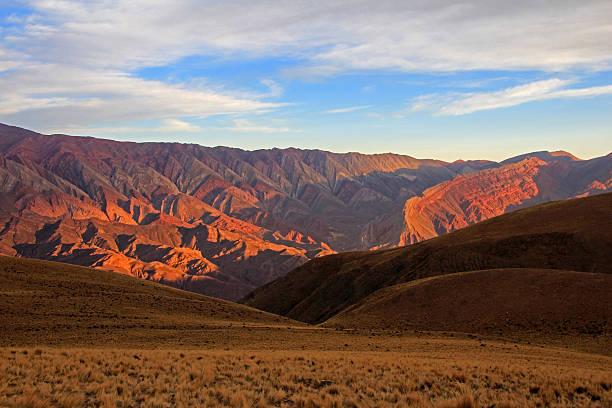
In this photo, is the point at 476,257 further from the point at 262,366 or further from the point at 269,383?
the point at 269,383

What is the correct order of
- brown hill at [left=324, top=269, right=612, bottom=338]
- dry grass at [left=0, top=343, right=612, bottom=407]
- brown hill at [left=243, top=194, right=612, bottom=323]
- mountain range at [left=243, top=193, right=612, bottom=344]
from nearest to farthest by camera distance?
dry grass at [left=0, top=343, right=612, bottom=407] → brown hill at [left=324, top=269, right=612, bottom=338] → mountain range at [left=243, top=193, right=612, bottom=344] → brown hill at [left=243, top=194, right=612, bottom=323]

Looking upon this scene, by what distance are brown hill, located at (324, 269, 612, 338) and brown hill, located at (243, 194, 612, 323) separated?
58.3ft

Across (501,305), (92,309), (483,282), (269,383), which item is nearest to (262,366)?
(269,383)

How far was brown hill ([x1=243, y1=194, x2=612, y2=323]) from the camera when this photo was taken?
66188 millimetres

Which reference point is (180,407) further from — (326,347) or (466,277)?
(466,277)

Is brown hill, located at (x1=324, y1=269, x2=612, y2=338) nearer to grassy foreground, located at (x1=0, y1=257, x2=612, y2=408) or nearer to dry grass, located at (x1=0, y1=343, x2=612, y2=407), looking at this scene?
grassy foreground, located at (x1=0, y1=257, x2=612, y2=408)

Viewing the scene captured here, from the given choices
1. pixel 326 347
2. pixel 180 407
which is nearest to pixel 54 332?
pixel 326 347

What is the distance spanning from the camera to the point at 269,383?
591 inches

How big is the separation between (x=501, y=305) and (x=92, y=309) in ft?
121

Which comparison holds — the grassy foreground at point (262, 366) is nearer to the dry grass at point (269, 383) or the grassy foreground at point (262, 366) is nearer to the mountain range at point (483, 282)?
the dry grass at point (269, 383)

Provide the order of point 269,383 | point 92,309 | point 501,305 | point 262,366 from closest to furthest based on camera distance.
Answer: point 269,383 < point 262,366 < point 92,309 < point 501,305

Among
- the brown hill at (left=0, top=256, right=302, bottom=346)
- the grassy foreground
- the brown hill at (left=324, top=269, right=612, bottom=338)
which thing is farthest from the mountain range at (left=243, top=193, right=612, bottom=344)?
the brown hill at (left=0, top=256, right=302, bottom=346)

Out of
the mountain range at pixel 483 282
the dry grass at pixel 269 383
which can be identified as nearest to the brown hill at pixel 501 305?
the mountain range at pixel 483 282

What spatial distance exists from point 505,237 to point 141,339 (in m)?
61.9
